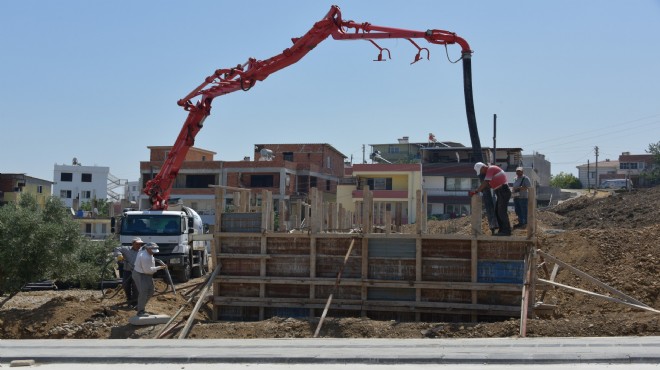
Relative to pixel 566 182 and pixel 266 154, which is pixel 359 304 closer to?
pixel 266 154

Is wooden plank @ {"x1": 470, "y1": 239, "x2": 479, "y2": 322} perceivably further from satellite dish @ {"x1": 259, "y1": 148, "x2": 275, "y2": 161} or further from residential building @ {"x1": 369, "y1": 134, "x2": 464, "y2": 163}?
residential building @ {"x1": 369, "y1": 134, "x2": 464, "y2": 163}

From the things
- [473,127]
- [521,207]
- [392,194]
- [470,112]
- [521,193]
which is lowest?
[521,207]

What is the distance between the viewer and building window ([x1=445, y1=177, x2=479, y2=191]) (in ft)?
211

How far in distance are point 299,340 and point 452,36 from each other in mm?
9401

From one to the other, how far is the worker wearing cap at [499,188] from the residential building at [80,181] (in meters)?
84.4

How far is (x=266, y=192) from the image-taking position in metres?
17.2

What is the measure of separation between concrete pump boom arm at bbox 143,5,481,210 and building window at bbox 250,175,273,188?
3775 cm

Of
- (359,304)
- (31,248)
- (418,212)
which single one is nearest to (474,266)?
(418,212)

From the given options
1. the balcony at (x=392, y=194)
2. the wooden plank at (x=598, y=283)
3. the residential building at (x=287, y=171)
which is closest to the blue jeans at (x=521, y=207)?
the wooden plank at (x=598, y=283)

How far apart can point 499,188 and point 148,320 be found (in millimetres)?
7819

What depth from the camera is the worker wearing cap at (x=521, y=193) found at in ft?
62.6

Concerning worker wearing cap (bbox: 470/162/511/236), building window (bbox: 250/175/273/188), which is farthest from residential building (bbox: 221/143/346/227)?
worker wearing cap (bbox: 470/162/511/236)

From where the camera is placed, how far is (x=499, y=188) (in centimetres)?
1638

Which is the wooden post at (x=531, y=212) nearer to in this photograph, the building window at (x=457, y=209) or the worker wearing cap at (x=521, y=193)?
the worker wearing cap at (x=521, y=193)
